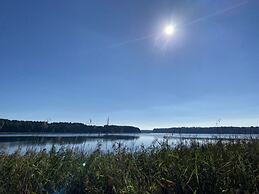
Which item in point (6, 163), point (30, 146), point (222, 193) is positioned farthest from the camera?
point (30, 146)

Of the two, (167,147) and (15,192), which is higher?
(167,147)

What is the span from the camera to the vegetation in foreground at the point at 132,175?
4418mm

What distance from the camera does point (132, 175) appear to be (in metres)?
5.39

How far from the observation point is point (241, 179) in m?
4.61

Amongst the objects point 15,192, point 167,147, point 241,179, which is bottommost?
point 15,192

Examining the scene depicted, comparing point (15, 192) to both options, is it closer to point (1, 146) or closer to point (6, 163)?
point (6, 163)

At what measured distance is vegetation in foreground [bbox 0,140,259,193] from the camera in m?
4.42

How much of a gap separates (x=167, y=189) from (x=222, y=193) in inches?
31.7

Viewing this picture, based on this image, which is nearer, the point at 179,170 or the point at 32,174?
the point at 179,170

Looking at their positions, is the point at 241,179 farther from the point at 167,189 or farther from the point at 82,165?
the point at 82,165

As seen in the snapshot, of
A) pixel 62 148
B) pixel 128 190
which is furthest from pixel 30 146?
pixel 128 190

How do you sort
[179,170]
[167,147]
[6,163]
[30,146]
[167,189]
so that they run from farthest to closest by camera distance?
[30,146] < [167,147] < [6,163] < [179,170] < [167,189]

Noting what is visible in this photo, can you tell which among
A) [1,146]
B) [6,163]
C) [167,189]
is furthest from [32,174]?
[1,146]

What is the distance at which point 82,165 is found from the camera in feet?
20.8
